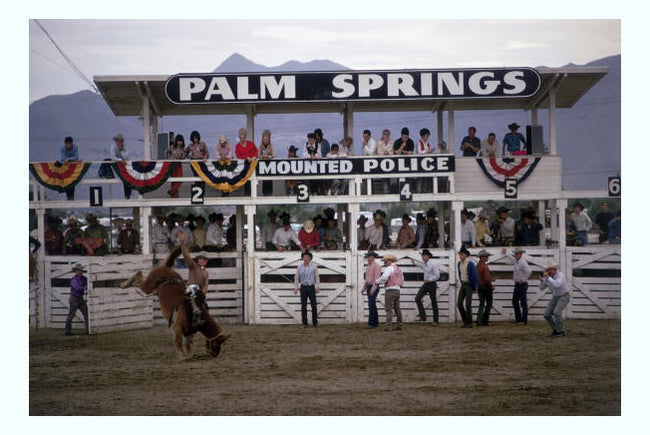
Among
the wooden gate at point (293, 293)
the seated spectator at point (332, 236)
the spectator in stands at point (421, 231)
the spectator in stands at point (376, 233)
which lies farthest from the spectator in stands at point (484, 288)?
the seated spectator at point (332, 236)

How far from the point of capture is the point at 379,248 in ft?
66.3

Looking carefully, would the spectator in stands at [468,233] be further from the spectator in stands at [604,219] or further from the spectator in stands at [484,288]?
the spectator in stands at [604,219]

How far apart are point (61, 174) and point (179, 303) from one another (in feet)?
19.5

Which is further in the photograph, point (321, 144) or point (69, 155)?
point (321, 144)

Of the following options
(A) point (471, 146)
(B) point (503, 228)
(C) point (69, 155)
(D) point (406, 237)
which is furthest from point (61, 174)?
(B) point (503, 228)

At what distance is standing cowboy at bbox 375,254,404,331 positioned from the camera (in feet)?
60.3

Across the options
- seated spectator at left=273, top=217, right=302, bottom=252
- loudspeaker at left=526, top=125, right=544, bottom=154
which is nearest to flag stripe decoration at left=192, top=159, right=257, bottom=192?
seated spectator at left=273, top=217, right=302, bottom=252

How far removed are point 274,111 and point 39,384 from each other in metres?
10.1

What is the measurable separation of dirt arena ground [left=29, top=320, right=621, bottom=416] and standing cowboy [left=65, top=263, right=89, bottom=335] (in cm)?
38

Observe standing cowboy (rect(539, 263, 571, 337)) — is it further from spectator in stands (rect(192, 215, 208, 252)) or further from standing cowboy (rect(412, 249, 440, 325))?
spectator in stands (rect(192, 215, 208, 252))

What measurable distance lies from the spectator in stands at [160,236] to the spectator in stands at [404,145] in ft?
18.4

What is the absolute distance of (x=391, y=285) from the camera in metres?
18.4

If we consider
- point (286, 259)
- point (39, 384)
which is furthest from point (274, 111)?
point (39, 384)

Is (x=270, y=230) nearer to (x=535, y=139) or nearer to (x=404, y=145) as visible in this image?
(x=404, y=145)
